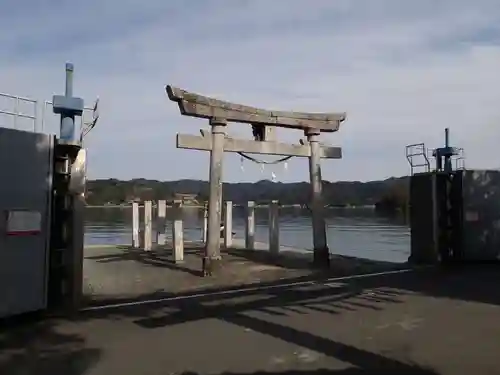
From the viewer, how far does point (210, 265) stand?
14.4 meters

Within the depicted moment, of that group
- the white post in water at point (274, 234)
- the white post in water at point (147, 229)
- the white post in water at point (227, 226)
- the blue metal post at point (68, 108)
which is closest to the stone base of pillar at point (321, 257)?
the white post in water at point (274, 234)

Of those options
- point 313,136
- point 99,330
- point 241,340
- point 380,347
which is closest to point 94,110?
point 99,330

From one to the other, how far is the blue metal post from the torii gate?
3.83 meters

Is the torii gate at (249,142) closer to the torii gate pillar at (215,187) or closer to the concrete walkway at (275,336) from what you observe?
the torii gate pillar at (215,187)

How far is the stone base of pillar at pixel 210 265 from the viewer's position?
14328 mm

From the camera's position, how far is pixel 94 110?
998cm

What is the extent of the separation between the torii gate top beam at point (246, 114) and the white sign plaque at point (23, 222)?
5332mm

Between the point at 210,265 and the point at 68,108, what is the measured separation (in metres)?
5.99

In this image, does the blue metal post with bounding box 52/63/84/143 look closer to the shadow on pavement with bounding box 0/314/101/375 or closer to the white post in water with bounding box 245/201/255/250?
the shadow on pavement with bounding box 0/314/101/375

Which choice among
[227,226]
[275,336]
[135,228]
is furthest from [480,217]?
[135,228]

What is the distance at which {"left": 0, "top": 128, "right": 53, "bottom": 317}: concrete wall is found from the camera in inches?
332

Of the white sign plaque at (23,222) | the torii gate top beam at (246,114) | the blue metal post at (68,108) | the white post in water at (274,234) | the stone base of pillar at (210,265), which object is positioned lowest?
the stone base of pillar at (210,265)

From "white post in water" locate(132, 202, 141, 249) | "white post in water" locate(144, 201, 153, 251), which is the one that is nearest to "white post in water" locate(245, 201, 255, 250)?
"white post in water" locate(144, 201, 153, 251)

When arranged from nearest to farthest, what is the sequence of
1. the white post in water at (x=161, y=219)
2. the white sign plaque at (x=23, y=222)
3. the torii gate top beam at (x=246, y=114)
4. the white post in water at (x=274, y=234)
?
the white sign plaque at (x=23, y=222), the torii gate top beam at (x=246, y=114), the white post in water at (x=274, y=234), the white post in water at (x=161, y=219)
